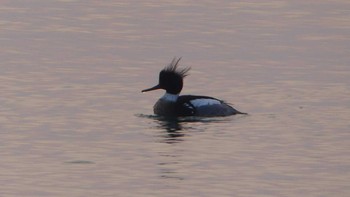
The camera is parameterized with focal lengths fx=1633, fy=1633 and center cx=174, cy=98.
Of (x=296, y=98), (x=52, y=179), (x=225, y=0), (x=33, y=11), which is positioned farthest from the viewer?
(x=225, y=0)

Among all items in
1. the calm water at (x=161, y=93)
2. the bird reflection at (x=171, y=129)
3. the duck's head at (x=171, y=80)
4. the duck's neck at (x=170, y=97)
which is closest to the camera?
the calm water at (x=161, y=93)

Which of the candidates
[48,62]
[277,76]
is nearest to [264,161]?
[277,76]

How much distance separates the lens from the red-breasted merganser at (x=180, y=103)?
28016mm

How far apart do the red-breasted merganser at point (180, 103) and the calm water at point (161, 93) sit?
36cm

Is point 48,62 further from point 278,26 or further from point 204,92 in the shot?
point 278,26

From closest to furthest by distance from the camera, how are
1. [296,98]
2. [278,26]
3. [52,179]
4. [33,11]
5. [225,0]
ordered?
[52,179]
[296,98]
[278,26]
[33,11]
[225,0]

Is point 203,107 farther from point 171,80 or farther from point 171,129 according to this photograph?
point 171,129

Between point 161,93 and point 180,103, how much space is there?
3.51 meters

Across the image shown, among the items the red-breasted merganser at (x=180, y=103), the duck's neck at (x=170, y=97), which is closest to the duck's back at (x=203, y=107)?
the red-breasted merganser at (x=180, y=103)

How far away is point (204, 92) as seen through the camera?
3070cm

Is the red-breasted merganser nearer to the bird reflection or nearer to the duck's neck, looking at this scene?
the duck's neck

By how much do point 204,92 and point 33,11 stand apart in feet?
44.4

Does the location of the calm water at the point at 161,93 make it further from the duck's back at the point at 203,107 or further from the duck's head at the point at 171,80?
the duck's head at the point at 171,80

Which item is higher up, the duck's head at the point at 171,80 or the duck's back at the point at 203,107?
the duck's head at the point at 171,80
